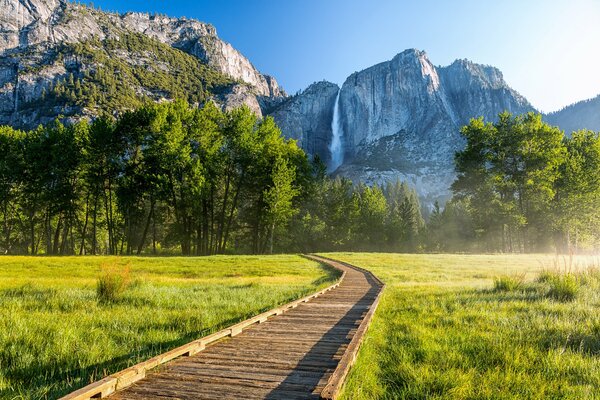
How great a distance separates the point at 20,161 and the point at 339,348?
175 feet

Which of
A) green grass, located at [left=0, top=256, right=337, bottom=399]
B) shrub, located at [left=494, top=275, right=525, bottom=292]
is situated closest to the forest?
green grass, located at [left=0, top=256, right=337, bottom=399]

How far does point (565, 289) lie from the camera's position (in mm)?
10234

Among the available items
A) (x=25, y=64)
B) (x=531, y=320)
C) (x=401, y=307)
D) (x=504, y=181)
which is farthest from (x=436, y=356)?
(x=25, y=64)

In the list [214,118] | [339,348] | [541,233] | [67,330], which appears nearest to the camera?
[339,348]

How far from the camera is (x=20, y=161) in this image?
43656mm

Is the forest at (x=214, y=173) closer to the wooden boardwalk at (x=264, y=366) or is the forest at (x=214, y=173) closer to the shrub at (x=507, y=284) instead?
the shrub at (x=507, y=284)

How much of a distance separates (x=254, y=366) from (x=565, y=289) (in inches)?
401

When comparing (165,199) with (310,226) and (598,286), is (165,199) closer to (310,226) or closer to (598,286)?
(310,226)

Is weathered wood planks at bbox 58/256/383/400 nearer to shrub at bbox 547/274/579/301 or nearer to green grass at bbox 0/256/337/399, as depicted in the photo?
green grass at bbox 0/256/337/399

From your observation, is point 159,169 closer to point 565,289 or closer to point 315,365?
point 565,289

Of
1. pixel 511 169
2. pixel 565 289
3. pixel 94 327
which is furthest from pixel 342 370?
pixel 511 169

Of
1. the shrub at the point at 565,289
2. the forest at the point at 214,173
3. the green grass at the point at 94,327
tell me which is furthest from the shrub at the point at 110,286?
the forest at the point at 214,173

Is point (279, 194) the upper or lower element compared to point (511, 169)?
lower

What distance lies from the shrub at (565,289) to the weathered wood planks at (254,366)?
6.47m
